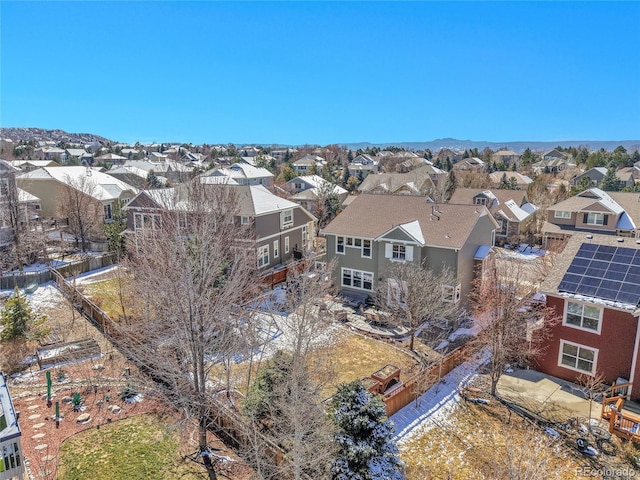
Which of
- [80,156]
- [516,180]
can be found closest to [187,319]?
[516,180]

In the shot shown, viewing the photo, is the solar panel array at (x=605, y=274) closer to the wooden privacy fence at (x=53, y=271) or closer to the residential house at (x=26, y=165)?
the wooden privacy fence at (x=53, y=271)

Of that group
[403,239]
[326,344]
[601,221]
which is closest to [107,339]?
[326,344]

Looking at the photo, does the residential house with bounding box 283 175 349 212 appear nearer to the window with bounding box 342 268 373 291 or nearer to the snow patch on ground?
the window with bounding box 342 268 373 291

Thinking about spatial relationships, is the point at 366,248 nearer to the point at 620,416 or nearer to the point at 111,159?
the point at 620,416

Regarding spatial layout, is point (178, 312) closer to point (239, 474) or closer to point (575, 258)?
point (239, 474)

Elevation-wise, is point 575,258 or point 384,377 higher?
point 575,258

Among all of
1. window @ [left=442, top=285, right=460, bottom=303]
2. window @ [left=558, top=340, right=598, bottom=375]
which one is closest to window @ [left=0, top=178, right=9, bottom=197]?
window @ [left=442, top=285, right=460, bottom=303]
